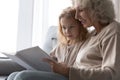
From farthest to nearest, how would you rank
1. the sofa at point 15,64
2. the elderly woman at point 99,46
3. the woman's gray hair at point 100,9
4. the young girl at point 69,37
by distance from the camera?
the sofa at point 15,64 → the young girl at point 69,37 → the woman's gray hair at point 100,9 → the elderly woman at point 99,46

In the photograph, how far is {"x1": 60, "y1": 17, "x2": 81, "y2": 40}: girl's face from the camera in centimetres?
170

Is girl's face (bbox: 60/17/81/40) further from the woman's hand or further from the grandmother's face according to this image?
the woman's hand

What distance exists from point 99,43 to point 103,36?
1.8 inches

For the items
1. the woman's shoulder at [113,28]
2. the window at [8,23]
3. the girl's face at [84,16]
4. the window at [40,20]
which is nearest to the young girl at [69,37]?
the girl's face at [84,16]

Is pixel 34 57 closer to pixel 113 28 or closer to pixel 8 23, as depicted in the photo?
pixel 113 28

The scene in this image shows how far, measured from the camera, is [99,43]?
1.38 meters

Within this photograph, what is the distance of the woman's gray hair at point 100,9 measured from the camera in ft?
4.71

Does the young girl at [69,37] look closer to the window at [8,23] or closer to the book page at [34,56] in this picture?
the book page at [34,56]

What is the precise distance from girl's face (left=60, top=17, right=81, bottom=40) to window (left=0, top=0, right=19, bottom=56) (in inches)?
34.4

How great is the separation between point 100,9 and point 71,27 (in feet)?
1.08

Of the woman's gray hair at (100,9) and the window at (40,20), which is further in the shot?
→ the window at (40,20)

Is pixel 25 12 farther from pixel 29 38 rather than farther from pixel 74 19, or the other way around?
pixel 74 19

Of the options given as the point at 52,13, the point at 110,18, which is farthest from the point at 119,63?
the point at 52,13

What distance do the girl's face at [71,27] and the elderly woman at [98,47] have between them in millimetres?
128
